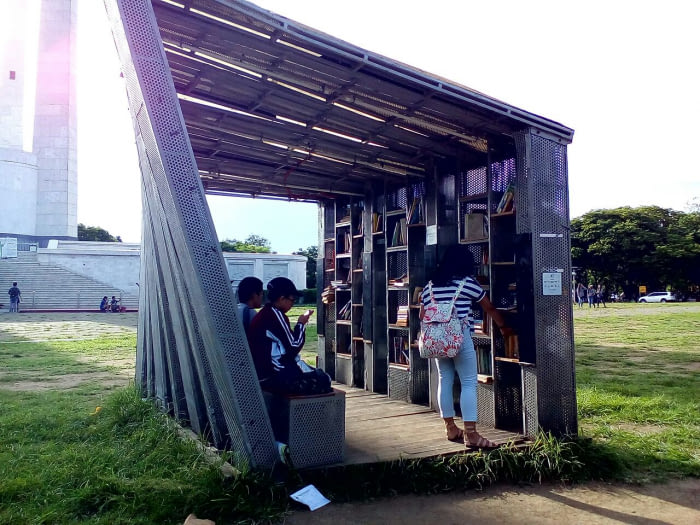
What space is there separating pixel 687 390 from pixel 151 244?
23.6 feet

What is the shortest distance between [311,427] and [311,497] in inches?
19.3

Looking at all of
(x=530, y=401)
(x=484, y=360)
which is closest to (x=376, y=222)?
(x=484, y=360)

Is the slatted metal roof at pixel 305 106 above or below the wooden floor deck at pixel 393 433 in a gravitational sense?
above

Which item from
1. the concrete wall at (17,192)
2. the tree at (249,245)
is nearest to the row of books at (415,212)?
the concrete wall at (17,192)

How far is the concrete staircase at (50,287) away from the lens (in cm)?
3222

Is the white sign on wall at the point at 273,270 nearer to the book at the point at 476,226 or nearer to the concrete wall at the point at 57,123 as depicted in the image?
the concrete wall at the point at 57,123

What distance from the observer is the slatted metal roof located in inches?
168

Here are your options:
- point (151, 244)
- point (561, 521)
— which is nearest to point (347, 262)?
point (151, 244)

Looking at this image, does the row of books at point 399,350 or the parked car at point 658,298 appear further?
Result: the parked car at point 658,298

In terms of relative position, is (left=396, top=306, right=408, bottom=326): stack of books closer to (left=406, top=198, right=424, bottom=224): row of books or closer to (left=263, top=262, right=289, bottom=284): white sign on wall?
(left=406, top=198, right=424, bottom=224): row of books

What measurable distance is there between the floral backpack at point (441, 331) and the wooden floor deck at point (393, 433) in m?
0.77

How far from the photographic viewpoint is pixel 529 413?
525 centimetres

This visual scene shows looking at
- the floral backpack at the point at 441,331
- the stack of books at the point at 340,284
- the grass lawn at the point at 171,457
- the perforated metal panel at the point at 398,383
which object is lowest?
the grass lawn at the point at 171,457

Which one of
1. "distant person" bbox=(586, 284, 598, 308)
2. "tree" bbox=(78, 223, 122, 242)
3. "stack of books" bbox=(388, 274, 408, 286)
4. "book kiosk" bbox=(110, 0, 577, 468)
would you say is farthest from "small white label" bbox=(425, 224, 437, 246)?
"tree" bbox=(78, 223, 122, 242)
